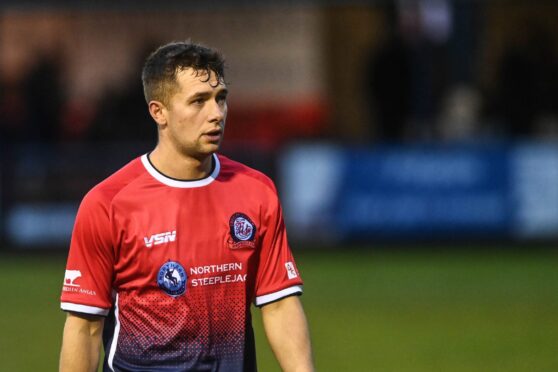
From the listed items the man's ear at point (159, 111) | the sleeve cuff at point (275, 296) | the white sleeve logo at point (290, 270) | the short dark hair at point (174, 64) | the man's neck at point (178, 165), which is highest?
the short dark hair at point (174, 64)

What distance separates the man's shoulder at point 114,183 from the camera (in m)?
6.02

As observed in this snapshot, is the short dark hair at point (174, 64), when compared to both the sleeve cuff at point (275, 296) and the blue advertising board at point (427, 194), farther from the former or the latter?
the blue advertising board at point (427, 194)

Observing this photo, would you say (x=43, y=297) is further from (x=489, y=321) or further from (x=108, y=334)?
(x=108, y=334)

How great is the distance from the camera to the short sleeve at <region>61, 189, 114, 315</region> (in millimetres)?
5973

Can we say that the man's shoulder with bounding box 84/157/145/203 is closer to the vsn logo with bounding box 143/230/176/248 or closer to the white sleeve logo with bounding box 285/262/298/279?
the vsn logo with bounding box 143/230/176/248

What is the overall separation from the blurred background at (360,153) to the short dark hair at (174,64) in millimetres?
5929

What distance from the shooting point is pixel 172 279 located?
Answer: 604 centimetres

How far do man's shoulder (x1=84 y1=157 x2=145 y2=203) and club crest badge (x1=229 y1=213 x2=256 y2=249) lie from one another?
1.55ft

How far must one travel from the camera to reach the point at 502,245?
743 inches

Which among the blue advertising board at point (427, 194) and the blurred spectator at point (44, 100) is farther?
the blurred spectator at point (44, 100)

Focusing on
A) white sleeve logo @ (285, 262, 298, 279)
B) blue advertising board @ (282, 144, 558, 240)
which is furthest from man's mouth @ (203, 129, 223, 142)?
blue advertising board @ (282, 144, 558, 240)

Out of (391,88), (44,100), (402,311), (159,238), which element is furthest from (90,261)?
(44,100)

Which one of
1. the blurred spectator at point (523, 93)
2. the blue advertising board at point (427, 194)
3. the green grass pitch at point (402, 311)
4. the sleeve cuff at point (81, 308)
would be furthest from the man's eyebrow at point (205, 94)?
the blurred spectator at point (523, 93)

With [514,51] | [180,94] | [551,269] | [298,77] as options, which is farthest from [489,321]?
[298,77]
